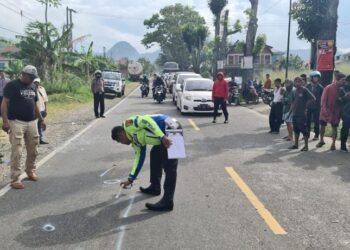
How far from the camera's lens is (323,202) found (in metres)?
6.44

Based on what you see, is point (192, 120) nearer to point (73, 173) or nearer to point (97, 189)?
point (73, 173)

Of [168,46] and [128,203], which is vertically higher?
[168,46]

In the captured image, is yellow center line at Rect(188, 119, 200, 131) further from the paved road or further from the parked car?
the parked car

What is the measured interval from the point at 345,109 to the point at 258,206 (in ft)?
17.7

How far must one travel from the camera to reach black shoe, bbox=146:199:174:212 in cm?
603

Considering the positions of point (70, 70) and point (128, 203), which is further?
point (70, 70)

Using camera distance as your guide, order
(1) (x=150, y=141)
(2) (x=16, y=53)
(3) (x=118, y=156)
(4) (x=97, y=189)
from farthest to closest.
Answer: (2) (x=16, y=53) < (3) (x=118, y=156) < (4) (x=97, y=189) < (1) (x=150, y=141)

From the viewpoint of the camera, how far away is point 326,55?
15.7 m

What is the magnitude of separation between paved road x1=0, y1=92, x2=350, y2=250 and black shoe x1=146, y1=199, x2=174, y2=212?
4.0 inches

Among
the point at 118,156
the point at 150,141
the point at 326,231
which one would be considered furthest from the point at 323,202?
the point at 118,156

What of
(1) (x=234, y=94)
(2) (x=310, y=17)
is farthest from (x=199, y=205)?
(1) (x=234, y=94)

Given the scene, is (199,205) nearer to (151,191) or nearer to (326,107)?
(151,191)

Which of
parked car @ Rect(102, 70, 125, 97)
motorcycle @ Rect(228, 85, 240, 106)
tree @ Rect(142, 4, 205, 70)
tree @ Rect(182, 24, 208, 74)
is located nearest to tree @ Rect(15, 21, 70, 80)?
parked car @ Rect(102, 70, 125, 97)

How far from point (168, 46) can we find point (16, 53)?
206 feet
